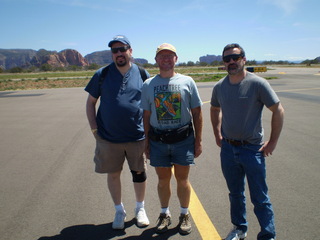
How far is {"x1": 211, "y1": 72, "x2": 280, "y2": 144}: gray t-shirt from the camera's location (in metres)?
2.27

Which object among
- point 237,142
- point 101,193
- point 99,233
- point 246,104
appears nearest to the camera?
point 246,104

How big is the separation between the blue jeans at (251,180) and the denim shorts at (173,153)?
0.37 meters

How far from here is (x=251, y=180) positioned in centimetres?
238

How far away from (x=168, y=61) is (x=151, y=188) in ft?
6.67

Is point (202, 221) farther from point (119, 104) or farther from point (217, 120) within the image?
point (119, 104)

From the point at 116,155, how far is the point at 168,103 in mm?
887

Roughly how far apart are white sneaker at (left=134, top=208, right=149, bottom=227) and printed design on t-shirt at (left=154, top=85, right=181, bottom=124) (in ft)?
3.79

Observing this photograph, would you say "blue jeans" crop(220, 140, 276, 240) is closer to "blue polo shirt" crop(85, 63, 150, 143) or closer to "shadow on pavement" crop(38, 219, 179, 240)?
"shadow on pavement" crop(38, 219, 179, 240)

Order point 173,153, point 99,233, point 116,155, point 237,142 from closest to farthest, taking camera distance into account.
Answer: point 237,142 < point 173,153 < point 99,233 < point 116,155

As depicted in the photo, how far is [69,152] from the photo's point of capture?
5457mm

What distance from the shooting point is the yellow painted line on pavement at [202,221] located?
2.65 meters

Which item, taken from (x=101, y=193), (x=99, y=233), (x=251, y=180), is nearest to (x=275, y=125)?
(x=251, y=180)

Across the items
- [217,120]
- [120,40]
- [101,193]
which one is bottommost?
[101,193]

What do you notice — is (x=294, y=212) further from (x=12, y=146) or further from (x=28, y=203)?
(x=12, y=146)
